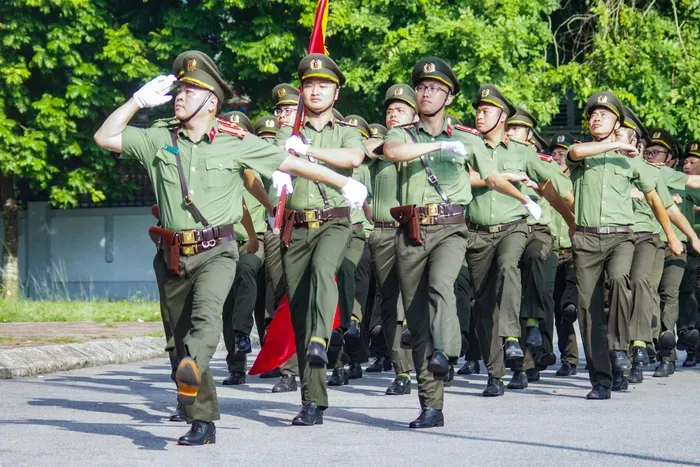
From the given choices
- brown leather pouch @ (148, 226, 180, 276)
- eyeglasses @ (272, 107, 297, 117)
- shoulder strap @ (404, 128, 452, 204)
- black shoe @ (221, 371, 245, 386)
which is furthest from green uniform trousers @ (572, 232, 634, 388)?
brown leather pouch @ (148, 226, 180, 276)

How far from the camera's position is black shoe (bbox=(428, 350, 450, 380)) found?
27.3ft

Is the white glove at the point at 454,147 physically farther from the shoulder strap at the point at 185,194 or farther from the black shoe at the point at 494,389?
the black shoe at the point at 494,389

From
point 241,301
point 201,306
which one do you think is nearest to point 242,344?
point 241,301

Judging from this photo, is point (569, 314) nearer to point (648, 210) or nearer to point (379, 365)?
point (648, 210)

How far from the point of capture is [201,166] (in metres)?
7.92

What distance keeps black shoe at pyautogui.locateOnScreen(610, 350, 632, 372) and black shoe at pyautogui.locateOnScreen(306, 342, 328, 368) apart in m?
3.16

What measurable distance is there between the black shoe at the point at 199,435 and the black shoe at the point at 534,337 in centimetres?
456

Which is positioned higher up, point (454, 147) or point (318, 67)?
point (318, 67)

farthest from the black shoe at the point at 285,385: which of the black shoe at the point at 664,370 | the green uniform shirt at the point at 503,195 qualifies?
the black shoe at the point at 664,370

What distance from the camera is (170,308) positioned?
26.2 feet

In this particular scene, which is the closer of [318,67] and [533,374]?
[318,67]

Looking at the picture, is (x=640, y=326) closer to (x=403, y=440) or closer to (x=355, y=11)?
(x=403, y=440)

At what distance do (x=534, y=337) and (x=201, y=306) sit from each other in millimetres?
4776

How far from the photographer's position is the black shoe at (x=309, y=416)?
859 cm
